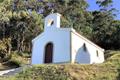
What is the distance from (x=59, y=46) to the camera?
27266 mm

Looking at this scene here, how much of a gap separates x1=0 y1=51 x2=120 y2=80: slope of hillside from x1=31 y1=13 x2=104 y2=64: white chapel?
4776 millimetres

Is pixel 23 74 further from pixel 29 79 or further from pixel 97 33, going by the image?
pixel 97 33

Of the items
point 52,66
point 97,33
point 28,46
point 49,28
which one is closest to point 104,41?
point 97,33

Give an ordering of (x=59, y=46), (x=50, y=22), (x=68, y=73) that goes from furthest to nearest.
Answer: (x=50, y=22) → (x=59, y=46) → (x=68, y=73)

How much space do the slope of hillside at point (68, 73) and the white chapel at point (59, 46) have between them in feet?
15.7

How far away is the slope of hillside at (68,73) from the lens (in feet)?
65.0

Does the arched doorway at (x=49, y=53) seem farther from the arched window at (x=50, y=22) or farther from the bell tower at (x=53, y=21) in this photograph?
the arched window at (x=50, y=22)

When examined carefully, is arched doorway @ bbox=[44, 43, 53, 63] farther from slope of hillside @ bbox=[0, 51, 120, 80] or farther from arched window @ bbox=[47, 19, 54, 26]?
slope of hillside @ bbox=[0, 51, 120, 80]

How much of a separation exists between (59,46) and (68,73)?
7420 mm

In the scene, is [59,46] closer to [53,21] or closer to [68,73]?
[53,21]

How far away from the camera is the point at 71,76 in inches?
780

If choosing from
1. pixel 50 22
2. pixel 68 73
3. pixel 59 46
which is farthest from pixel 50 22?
pixel 68 73

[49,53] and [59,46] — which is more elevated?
[59,46]

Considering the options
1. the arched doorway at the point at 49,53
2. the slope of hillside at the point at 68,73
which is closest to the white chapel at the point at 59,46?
the arched doorway at the point at 49,53
